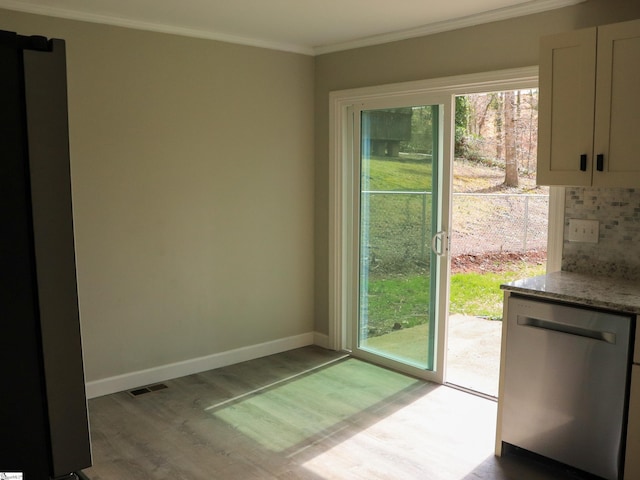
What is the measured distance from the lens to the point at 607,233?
3010 millimetres

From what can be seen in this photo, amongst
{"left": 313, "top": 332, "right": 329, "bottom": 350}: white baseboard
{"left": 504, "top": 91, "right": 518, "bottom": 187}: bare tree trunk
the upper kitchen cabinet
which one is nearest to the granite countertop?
the upper kitchen cabinet

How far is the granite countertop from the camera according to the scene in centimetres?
244

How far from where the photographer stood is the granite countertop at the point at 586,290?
95.9 inches

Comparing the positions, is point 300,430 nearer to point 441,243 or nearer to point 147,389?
point 147,389

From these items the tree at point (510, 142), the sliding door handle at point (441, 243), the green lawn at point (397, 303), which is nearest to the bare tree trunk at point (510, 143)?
the tree at point (510, 142)

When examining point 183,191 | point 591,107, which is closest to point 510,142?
point 591,107

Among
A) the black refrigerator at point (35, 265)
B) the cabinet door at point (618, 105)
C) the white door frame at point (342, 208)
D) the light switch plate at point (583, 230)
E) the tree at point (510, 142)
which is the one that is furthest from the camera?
the tree at point (510, 142)

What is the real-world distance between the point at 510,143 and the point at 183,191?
5.54 metres

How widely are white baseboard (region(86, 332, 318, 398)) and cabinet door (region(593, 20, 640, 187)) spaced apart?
2785 mm

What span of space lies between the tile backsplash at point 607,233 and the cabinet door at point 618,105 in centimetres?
35

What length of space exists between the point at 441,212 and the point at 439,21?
1263 millimetres

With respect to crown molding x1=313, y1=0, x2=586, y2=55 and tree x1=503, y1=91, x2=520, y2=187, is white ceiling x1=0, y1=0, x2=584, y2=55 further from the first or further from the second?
tree x1=503, y1=91, x2=520, y2=187

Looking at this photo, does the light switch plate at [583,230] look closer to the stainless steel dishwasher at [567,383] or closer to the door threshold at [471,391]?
the stainless steel dishwasher at [567,383]

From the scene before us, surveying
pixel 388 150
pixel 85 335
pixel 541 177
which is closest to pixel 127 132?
pixel 85 335
